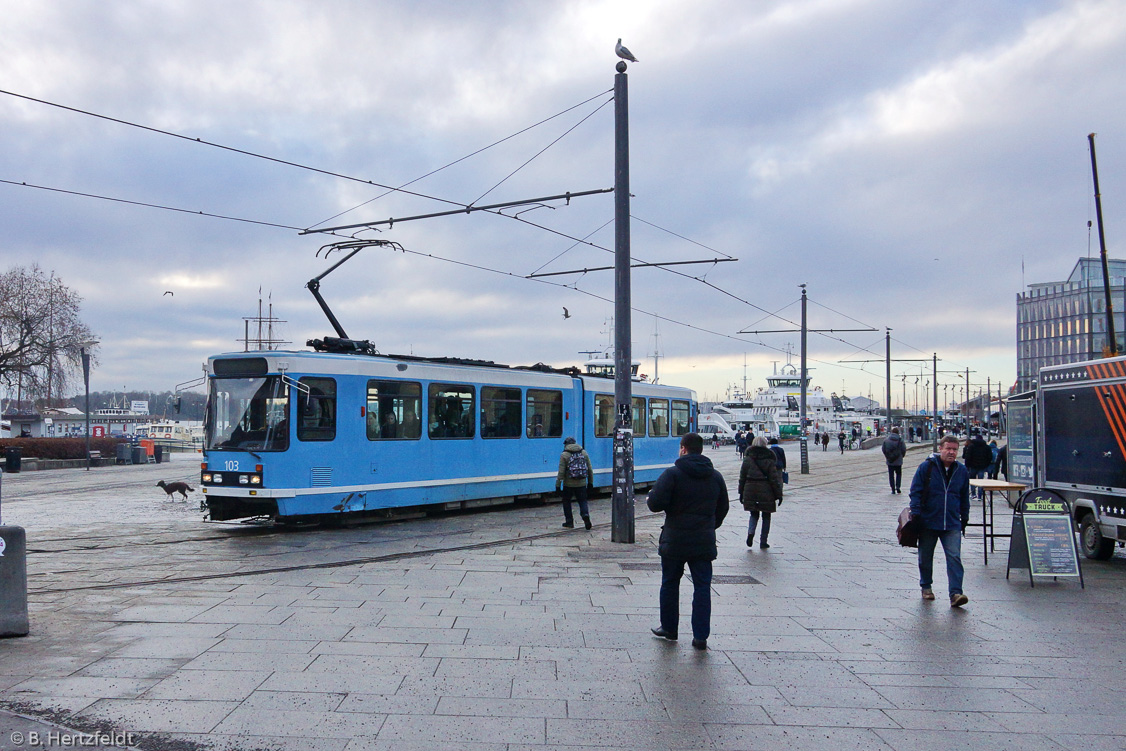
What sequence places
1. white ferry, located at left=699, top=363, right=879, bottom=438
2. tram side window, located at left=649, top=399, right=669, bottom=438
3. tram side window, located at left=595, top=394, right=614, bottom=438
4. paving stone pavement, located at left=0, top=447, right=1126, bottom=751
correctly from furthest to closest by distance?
white ferry, located at left=699, top=363, right=879, bottom=438 < tram side window, located at left=649, top=399, right=669, bottom=438 < tram side window, located at left=595, top=394, right=614, bottom=438 < paving stone pavement, located at left=0, top=447, right=1126, bottom=751

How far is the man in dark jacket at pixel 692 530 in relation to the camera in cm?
679

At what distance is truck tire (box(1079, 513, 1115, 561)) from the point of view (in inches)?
469

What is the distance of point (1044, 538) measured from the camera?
33.0 ft

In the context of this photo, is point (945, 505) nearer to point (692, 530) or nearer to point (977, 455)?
point (692, 530)

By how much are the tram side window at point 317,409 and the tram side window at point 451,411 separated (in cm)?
240

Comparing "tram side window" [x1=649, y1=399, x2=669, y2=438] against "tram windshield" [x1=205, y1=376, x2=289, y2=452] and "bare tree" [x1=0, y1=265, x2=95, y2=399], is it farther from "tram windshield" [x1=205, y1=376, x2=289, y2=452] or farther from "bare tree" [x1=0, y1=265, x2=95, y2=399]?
"bare tree" [x1=0, y1=265, x2=95, y2=399]

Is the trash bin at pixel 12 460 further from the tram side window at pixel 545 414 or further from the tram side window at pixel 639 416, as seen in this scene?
the tram side window at pixel 639 416

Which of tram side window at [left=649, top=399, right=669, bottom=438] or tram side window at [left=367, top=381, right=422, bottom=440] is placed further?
tram side window at [left=649, top=399, right=669, bottom=438]

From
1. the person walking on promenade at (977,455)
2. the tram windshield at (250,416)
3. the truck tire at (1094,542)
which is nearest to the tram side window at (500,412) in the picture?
the tram windshield at (250,416)

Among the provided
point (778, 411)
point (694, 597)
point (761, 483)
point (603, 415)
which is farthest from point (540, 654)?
point (778, 411)

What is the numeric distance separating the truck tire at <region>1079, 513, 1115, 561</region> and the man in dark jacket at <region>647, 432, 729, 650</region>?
26.2ft

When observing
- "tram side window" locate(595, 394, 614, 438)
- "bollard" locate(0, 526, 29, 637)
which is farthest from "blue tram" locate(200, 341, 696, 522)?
"bollard" locate(0, 526, 29, 637)

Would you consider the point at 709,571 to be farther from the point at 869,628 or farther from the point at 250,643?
the point at 250,643

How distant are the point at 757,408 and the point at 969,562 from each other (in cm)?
9163
